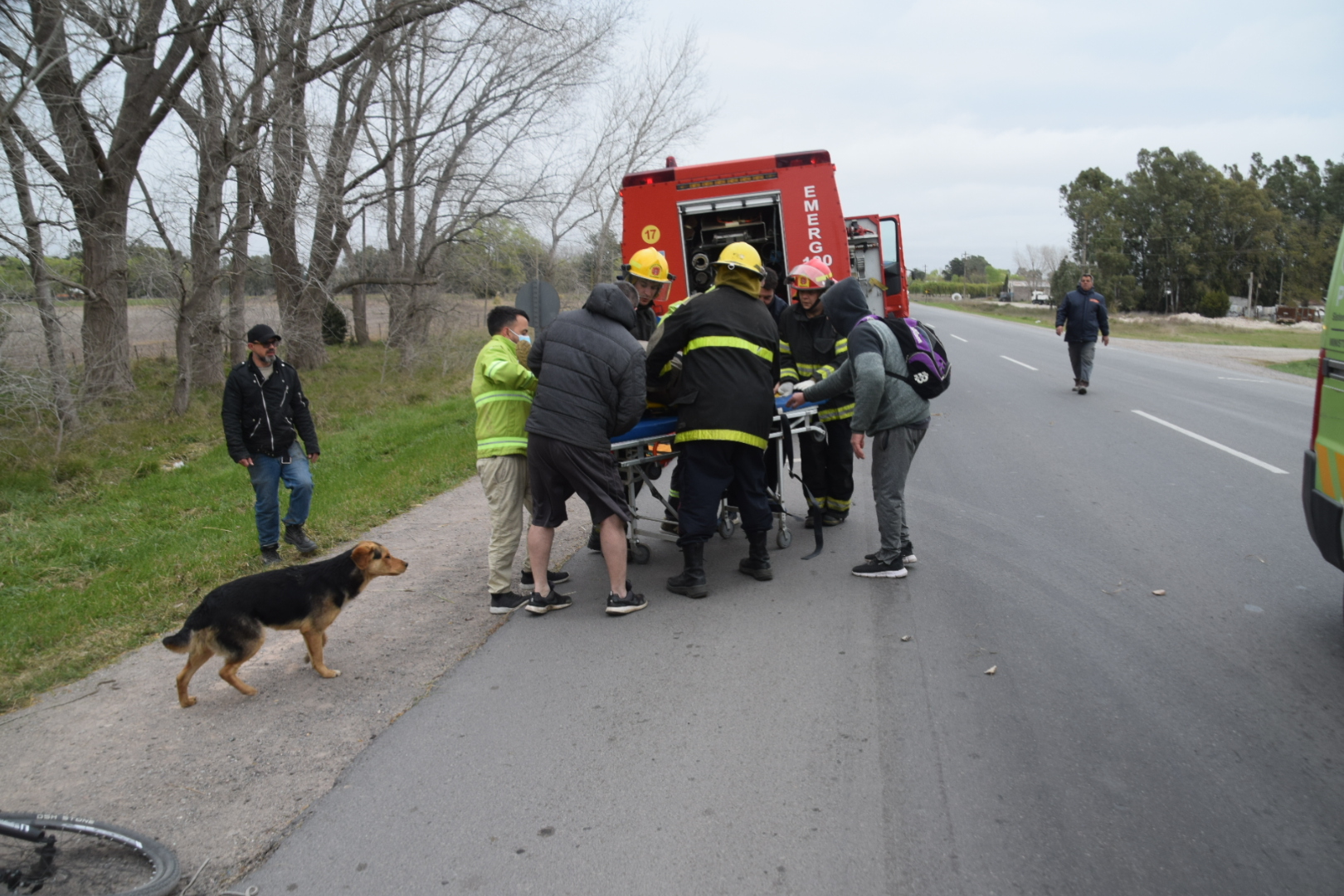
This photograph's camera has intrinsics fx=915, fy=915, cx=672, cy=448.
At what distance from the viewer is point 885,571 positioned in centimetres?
593

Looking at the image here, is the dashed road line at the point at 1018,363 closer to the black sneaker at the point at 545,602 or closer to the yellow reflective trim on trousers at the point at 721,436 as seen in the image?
the yellow reflective trim on trousers at the point at 721,436

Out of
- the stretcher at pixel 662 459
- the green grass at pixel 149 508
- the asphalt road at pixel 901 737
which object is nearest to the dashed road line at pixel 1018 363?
the green grass at pixel 149 508

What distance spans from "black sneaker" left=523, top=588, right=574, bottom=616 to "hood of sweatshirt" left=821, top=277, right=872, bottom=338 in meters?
2.54

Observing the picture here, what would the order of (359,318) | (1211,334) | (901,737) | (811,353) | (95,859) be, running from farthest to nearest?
(1211,334) < (359,318) < (811,353) < (901,737) < (95,859)

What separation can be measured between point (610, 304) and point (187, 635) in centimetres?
277

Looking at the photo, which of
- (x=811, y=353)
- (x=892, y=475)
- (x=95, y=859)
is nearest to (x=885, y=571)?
(x=892, y=475)

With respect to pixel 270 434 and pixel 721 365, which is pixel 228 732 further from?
pixel 721 365

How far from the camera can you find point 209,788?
3.68 meters

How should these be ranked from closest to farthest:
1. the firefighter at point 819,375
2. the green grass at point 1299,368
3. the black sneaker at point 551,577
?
the black sneaker at point 551,577 → the firefighter at point 819,375 → the green grass at point 1299,368

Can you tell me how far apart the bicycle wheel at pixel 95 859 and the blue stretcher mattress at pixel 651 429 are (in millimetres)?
3348

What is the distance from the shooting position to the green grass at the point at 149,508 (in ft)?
18.6

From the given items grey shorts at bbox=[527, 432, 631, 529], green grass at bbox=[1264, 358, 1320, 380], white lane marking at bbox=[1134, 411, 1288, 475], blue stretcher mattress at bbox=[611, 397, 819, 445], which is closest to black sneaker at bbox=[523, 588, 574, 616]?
grey shorts at bbox=[527, 432, 631, 529]

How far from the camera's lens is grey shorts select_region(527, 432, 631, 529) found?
5.27 m

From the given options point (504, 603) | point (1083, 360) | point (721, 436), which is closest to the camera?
point (721, 436)
